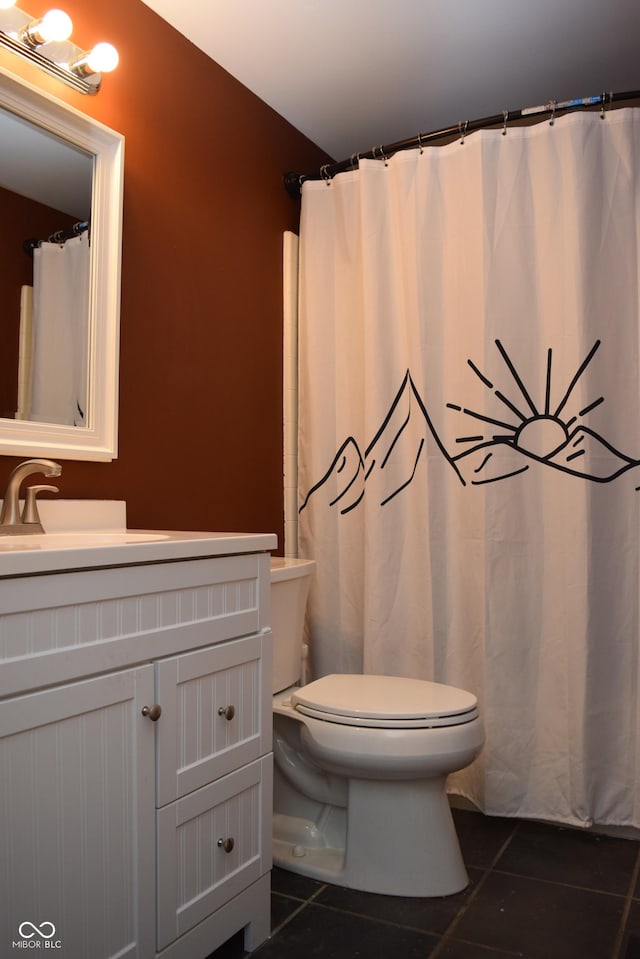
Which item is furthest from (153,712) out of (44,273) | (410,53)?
(410,53)

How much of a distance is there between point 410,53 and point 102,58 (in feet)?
3.17

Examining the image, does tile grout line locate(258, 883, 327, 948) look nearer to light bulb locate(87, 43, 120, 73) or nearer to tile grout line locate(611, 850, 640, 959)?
tile grout line locate(611, 850, 640, 959)

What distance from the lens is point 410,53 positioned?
7.58 ft

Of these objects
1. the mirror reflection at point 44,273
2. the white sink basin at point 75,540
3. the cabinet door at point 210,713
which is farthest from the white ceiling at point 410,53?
the cabinet door at point 210,713

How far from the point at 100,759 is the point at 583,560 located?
4.68 feet

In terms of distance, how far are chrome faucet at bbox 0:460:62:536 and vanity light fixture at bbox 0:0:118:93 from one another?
909mm

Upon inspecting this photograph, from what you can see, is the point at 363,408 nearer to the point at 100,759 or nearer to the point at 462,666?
the point at 462,666

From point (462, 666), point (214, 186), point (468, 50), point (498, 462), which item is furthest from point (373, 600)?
point (468, 50)

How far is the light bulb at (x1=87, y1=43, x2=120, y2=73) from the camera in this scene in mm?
1795

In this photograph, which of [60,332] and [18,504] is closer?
[18,504]

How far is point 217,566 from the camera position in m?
1.50

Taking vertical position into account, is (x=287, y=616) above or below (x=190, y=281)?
below

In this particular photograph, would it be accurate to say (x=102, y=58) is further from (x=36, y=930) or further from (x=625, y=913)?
(x=625, y=913)

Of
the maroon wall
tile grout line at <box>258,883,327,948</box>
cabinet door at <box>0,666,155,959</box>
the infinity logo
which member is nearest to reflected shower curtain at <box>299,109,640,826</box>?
the maroon wall
